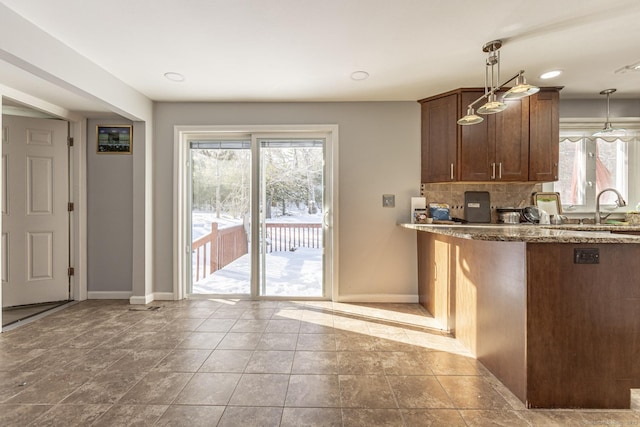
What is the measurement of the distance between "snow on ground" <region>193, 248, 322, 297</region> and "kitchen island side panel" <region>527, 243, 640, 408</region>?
2.39 meters

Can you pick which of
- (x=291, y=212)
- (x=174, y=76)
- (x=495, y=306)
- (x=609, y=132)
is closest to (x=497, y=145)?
(x=609, y=132)

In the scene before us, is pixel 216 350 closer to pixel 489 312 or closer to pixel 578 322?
pixel 489 312

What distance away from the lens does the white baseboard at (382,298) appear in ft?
11.6

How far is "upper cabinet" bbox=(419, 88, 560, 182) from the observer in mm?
3199

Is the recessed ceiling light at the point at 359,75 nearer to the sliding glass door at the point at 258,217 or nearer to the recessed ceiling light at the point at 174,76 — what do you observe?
the sliding glass door at the point at 258,217

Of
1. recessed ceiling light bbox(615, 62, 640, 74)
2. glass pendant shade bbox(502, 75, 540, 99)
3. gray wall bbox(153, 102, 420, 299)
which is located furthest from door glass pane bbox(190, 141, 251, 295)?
recessed ceiling light bbox(615, 62, 640, 74)

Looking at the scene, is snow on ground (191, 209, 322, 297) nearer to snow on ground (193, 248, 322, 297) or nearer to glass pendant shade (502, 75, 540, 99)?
snow on ground (193, 248, 322, 297)

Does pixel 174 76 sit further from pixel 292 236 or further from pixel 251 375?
pixel 251 375

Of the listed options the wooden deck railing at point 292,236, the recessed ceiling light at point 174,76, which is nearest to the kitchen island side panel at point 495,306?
the wooden deck railing at point 292,236

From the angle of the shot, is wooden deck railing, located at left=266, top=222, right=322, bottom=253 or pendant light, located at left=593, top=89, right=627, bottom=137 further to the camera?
wooden deck railing, located at left=266, top=222, right=322, bottom=253

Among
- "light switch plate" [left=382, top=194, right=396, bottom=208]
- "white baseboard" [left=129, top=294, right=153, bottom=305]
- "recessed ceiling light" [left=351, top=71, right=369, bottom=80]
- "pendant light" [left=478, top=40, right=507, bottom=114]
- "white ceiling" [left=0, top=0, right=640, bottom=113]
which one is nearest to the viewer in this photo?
"white ceiling" [left=0, top=0, right=640, bottom=113]

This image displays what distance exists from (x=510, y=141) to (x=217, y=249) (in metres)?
3.72

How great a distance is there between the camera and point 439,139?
11.1 feet

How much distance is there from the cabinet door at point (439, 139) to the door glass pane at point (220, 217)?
221cm
